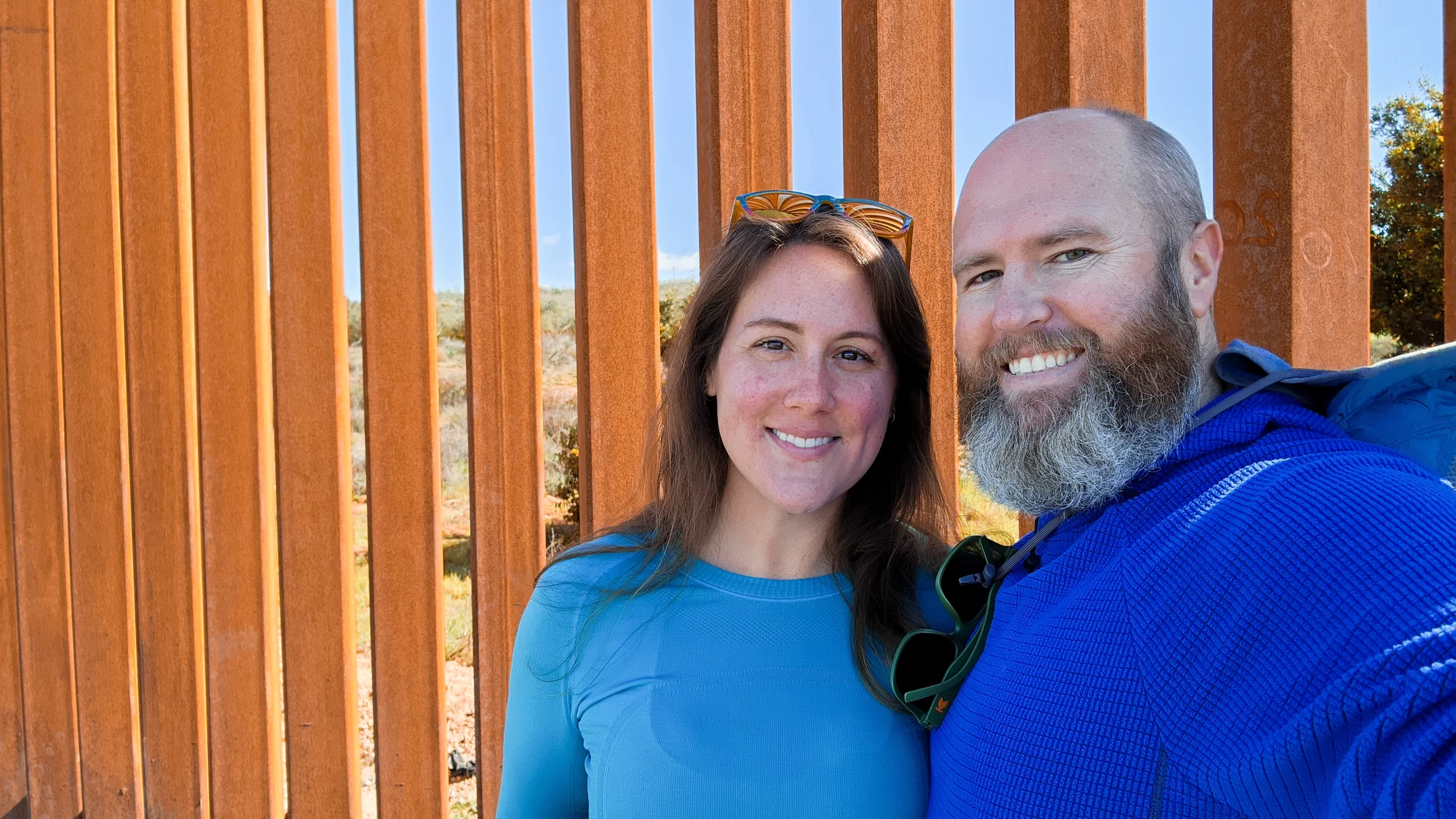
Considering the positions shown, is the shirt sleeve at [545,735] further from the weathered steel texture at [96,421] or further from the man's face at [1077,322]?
the weathered steel texture at [96,421]

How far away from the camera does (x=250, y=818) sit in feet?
8.45

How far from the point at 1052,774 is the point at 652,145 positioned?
5.25 ft

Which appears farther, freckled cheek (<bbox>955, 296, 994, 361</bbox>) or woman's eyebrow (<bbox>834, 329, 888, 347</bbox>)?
woman's eyebrow (<bbox>834, 329, 888, 347</bbox>)

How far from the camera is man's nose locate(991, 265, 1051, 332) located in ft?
4.09

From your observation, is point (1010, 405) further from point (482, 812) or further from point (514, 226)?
point (482, 812)

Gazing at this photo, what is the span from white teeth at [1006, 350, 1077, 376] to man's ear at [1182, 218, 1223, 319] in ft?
0.63

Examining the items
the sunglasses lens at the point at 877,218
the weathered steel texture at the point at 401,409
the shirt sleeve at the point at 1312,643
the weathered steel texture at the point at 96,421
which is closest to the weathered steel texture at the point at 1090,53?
the sunglasses lens at the point at 877,218

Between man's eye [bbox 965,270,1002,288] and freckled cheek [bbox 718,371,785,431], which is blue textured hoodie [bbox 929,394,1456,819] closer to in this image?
man's eye [bbox 965,270,1002,288]

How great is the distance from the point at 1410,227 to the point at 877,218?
551 centimetres

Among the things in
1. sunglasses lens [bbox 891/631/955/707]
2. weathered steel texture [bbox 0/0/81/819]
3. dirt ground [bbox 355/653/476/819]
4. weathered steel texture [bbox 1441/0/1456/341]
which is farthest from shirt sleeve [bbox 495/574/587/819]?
dirt ground [bbox 355/653/476/819]

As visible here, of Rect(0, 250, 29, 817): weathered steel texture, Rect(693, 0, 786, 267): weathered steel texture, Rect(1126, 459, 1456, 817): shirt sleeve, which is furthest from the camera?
Rect(0, 250, 29, 817): weathered steel texture

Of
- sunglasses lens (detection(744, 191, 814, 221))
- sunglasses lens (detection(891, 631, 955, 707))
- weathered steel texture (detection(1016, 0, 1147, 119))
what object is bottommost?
sunglasses lens (detection(891, 631, 955, 707))

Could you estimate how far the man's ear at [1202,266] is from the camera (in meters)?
1.27

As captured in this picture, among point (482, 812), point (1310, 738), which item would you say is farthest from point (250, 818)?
point (1310, 738)
